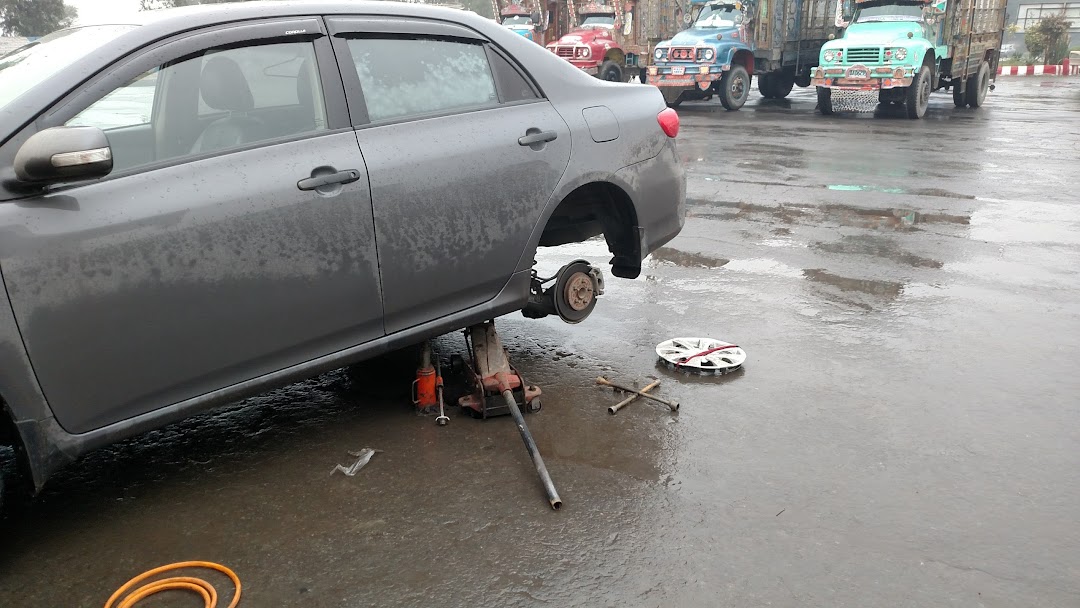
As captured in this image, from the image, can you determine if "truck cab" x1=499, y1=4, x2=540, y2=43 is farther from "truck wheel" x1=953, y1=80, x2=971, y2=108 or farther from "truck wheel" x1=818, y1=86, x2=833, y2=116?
"truck wheel" x1=953, y1=80, x2=971, y2=108

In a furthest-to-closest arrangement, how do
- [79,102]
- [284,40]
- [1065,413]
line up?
[1065,413], [284,40], [79,102]

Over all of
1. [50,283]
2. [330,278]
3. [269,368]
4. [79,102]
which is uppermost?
[79,102]

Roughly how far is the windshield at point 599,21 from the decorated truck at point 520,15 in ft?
4.89

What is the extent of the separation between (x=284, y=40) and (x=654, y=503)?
2.25m

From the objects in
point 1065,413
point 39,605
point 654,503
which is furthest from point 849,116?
point 39,605

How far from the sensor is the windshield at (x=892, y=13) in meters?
16.8

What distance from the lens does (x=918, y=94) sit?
1633 centimetres

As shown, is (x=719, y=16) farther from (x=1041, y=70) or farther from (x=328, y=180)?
(x=1041, y=70)

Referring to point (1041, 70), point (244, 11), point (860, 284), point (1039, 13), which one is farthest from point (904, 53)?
point (1039, 13)

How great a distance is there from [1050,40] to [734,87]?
20.8 meters

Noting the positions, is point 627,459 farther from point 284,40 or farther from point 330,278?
point 284,40

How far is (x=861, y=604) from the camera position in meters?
2.61

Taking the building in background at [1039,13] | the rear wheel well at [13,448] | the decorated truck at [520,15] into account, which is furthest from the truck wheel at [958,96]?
the building in background at [1039,13]

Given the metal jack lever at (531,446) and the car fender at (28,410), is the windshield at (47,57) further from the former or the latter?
the metal jack lever at (531,446)
